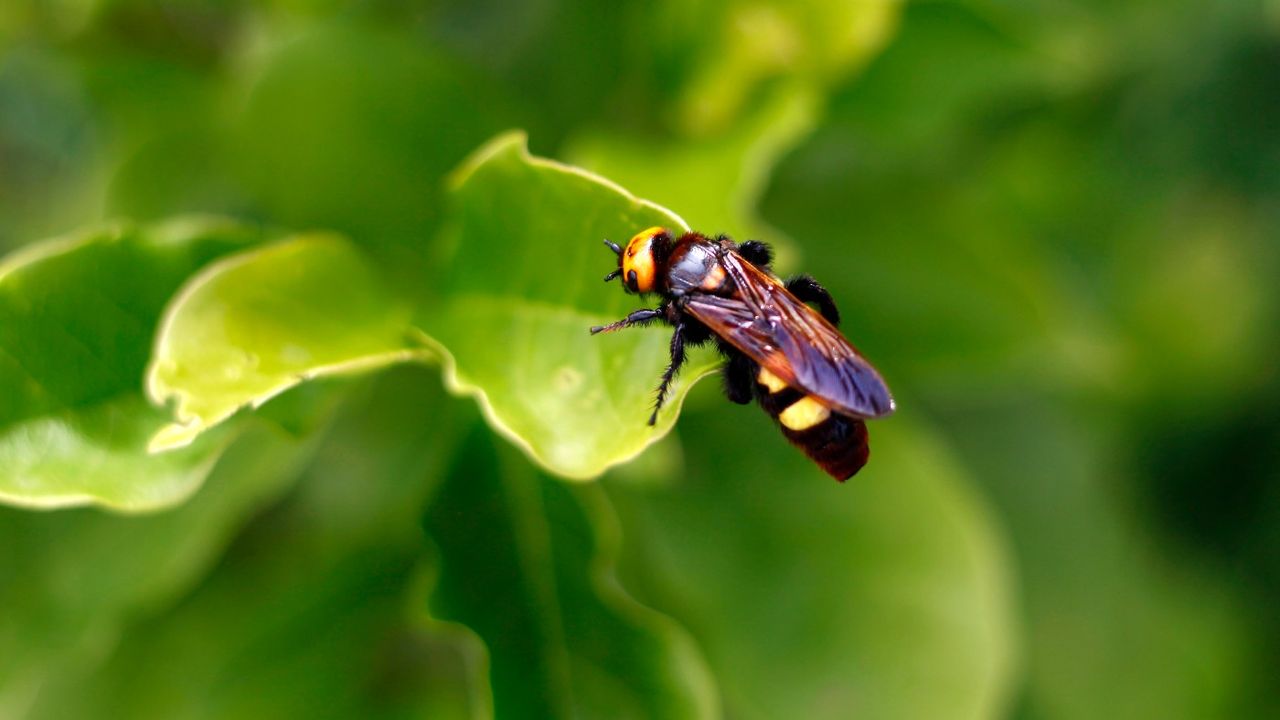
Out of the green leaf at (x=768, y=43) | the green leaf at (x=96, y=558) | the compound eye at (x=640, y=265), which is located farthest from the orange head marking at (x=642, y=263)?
the green leaf at (x=96, y=558)

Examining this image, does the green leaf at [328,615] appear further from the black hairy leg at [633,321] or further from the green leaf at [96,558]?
the black hairy leg at [633,321]

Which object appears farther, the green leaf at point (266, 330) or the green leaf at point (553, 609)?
the green leaf at point (553, 609)

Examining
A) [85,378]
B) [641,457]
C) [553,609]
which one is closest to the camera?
[85,378]

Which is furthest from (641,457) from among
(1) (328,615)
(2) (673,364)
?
(1) (328,615)

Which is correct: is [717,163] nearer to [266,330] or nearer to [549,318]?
[549,318]

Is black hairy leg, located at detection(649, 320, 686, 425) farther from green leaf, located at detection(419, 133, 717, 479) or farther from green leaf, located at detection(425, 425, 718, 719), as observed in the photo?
green leaf, located at detection(425, 425, 718, 719)

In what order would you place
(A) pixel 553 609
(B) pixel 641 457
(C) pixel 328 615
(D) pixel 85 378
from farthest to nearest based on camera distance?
(C) pixel 328 615, (B) pixel 641 457, (A) pixel 553 609, (D) pixel 85 378

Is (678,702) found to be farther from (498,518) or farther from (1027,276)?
(1027,276)
